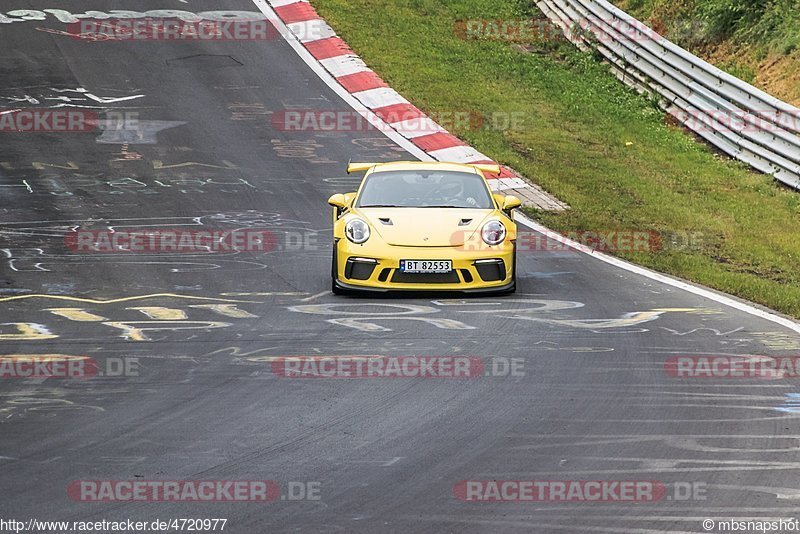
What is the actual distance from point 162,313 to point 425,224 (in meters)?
2.76

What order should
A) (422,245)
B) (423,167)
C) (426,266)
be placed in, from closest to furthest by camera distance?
(426,266)
(422,245)
(423,167)

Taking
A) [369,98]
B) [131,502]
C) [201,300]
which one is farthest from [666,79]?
[131,502]

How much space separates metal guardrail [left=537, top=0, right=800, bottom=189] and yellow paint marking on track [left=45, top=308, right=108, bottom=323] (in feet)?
35.6

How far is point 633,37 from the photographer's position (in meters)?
22.6

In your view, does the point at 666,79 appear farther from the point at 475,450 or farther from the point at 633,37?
the point at 475,450

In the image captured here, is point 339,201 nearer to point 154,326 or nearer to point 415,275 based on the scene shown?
point 415,275

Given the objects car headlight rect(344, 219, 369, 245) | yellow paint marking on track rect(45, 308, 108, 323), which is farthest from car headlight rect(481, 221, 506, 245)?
yellow paint marking on track rect(45, 308, 108, 323)

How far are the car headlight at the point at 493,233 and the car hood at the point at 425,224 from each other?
0.24 feet

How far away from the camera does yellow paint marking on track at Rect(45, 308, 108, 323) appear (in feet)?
34.6

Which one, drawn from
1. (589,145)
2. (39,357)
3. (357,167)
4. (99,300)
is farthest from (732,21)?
(39,357)

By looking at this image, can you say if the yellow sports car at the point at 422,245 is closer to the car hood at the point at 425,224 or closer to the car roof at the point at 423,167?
the car hood at the point at 425,224

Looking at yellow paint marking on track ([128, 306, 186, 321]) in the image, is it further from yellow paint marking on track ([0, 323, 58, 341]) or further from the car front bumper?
the car front bumper

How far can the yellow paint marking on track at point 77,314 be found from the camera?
34.6 feet

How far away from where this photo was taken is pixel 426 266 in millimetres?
11758
